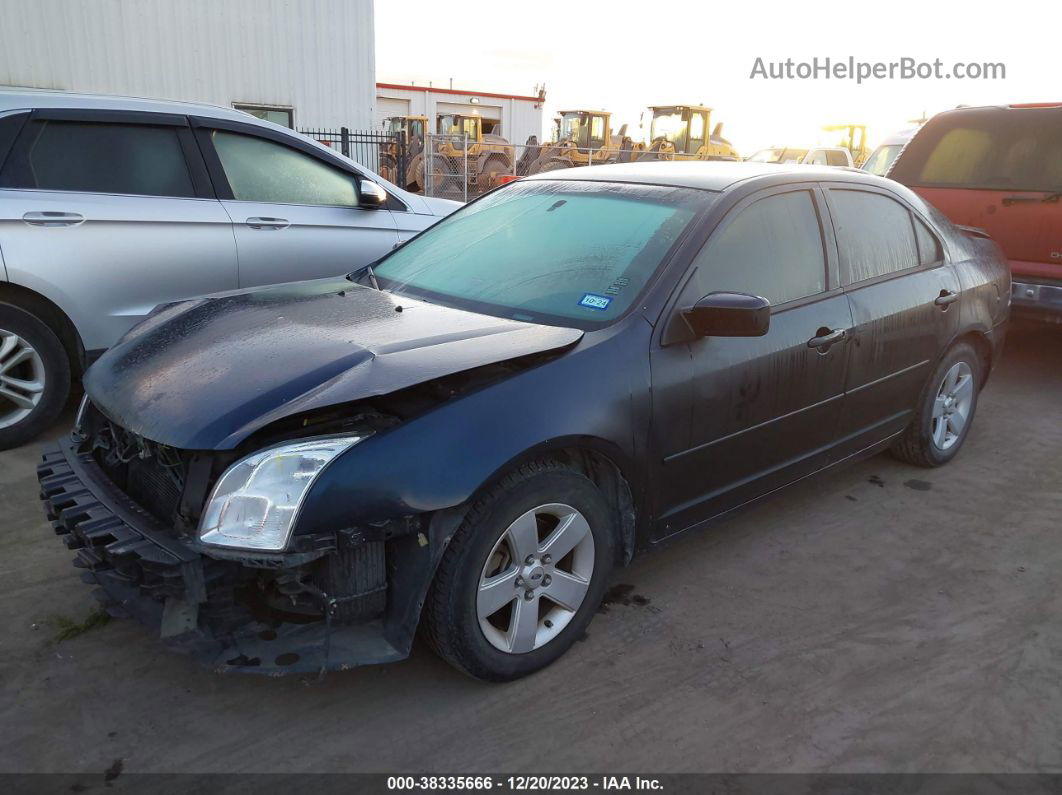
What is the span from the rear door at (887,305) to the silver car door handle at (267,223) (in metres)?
3.14

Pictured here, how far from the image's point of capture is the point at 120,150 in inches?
186

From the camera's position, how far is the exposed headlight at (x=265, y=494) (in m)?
2.24

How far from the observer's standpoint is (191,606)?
2.29 meters

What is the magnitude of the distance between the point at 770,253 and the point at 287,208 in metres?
3.10

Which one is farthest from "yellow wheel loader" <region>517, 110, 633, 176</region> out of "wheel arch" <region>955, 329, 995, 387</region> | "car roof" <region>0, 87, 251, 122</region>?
"wheel arch" <region>955, 329, 995, 387</region>

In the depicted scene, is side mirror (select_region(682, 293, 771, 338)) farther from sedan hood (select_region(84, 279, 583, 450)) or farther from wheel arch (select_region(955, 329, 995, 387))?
wheel arch (select_region(955, 329, 995, 387))

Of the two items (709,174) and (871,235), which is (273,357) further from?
(871,235)

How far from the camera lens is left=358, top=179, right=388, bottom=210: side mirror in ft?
17.5

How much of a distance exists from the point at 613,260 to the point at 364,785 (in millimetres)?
1921

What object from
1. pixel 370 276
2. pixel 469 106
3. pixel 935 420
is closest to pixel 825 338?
pixel 935 420

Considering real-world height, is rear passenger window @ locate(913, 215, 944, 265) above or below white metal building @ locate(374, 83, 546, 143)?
below

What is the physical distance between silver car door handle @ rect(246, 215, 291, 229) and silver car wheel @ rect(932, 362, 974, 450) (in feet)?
12.5

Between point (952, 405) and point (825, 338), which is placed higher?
point (825, 338)

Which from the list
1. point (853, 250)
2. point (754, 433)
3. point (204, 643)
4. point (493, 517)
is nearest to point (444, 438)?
point (493, 517)
